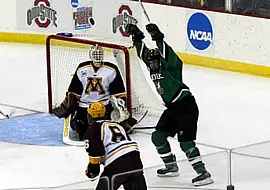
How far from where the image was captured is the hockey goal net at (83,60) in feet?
26.2

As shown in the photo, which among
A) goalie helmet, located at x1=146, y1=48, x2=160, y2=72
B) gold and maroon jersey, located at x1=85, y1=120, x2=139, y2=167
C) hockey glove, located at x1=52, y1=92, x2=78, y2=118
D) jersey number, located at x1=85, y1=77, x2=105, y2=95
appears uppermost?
goalie helmet, located at x1=146, y1=48, x2=160, y2=72

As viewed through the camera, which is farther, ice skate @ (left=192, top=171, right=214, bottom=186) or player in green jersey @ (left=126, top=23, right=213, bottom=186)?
player in green jersey @ (left=126, top=23, right=213, bottom=186)

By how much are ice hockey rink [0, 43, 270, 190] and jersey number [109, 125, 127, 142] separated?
30 centimetres

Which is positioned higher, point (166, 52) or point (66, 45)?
point (166, 52)

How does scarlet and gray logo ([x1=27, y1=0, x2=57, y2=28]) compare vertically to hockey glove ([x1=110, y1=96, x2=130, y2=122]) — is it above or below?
above

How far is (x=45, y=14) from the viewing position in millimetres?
11922

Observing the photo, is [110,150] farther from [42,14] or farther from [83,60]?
[42,14]

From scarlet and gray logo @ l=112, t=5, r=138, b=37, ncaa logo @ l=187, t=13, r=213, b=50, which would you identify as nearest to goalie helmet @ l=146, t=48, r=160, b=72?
ncaa logo @ l=187, t=13, r=213, b=50

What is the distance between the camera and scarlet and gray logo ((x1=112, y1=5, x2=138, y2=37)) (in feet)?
36.3

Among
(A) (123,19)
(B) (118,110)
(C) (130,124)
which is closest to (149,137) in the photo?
(C) (130,124)

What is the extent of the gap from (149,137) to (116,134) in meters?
2.74

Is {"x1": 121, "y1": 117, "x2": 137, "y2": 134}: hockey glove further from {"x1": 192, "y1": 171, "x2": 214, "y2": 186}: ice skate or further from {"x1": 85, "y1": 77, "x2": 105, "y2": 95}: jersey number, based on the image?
{"x1": 192, "y1": 171, "x2": 214, "y2": 186}: ice skate

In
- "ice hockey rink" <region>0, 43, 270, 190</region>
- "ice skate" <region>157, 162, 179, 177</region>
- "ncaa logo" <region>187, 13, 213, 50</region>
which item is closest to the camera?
"ice skate" <region>157, 162, 179, 177</region>

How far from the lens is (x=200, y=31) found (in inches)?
407
